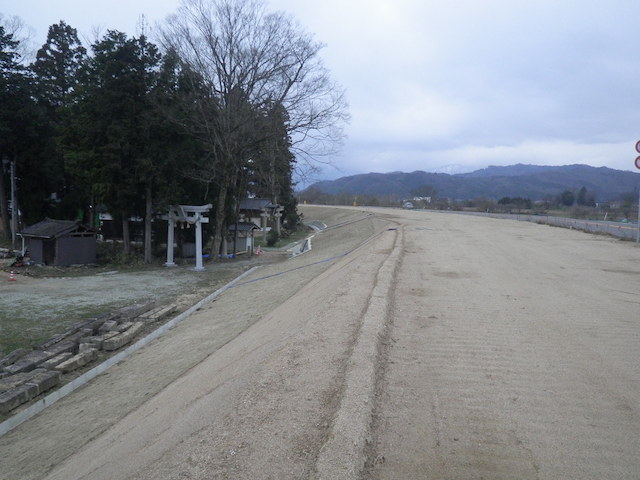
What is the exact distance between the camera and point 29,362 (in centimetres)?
915

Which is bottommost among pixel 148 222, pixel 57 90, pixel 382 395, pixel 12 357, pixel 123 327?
pixel 12 357

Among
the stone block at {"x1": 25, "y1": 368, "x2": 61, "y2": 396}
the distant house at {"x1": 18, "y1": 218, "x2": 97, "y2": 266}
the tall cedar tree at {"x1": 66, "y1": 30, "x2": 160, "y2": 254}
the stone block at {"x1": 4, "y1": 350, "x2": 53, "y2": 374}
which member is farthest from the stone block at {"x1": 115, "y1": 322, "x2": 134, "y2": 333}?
the distant house at {"x1": 18, "y1": 218, "x2": 97, "y2": 266}

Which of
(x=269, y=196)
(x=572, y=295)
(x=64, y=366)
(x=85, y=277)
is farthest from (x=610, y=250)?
(x=269, y=196)

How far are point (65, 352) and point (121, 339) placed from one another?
112cm

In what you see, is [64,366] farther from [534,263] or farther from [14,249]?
[14,249]

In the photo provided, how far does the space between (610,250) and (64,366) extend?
1628 cm

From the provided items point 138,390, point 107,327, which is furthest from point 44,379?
point 107,327

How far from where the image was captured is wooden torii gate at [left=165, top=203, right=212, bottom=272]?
2223 cm

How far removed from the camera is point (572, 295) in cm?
922

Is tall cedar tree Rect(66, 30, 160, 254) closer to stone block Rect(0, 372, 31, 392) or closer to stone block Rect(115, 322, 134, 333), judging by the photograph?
stone block Rect(115, 322, 134, 333)

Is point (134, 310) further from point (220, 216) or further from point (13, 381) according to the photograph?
point (220, 216)

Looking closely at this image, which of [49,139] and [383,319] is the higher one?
[49,139]

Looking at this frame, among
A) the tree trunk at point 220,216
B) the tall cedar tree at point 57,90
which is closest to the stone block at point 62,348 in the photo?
the tree trunk at point 220,216

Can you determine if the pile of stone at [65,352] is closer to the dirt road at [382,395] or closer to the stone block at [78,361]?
the stone block at [78,361]
